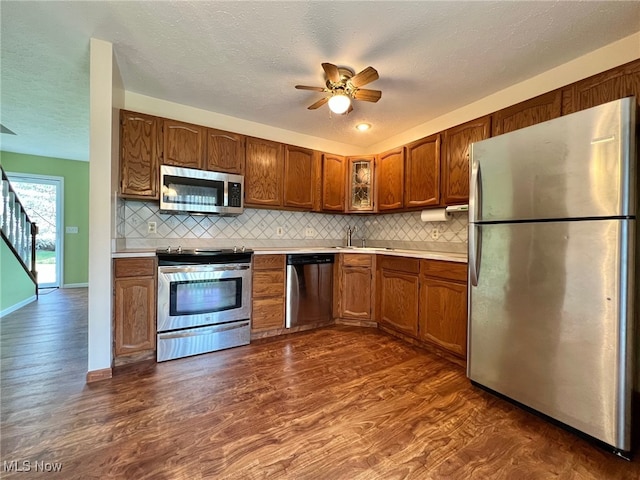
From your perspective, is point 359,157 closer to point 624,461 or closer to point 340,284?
point 340,284

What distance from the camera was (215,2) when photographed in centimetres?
159

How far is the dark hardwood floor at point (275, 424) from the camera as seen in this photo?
4.10 ft

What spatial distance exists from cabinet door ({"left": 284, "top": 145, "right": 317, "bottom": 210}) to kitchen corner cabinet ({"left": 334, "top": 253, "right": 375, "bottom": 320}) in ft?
2.78

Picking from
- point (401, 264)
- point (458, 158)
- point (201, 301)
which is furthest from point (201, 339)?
point (458, 158)

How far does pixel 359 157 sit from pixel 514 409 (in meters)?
3.01

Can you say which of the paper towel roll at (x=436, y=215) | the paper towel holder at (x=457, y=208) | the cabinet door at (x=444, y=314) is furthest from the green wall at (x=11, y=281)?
the paper towel holder at (x=457, y=208)

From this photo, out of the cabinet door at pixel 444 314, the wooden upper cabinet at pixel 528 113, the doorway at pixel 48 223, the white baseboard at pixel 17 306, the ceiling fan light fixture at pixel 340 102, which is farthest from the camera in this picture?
the doorway at pixel 48 223

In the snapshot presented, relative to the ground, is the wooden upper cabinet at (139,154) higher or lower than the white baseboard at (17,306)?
higher

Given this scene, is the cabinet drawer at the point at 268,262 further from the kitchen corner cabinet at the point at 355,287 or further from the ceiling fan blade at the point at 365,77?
the ceiling fan blade at the point at 365,77

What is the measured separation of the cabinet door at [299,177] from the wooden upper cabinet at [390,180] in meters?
0.86

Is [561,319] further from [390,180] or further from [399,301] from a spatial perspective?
[390,180]

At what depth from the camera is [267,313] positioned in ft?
9.34

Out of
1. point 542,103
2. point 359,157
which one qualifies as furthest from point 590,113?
Answer: point 359,157

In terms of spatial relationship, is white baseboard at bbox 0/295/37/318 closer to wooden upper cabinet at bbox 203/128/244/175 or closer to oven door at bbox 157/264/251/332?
oven door at bbox 157/264/251/332
